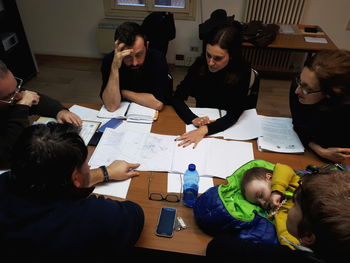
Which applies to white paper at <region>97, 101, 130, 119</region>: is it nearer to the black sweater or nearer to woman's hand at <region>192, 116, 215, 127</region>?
A: the black sweater

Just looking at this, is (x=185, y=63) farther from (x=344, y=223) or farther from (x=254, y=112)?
(x=344, y=223)

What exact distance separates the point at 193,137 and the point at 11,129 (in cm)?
99

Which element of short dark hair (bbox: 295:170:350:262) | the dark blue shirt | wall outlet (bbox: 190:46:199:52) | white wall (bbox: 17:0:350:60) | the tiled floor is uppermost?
short dark hair (bbox: 295:170:350:262)

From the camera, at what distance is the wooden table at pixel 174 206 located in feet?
3.44

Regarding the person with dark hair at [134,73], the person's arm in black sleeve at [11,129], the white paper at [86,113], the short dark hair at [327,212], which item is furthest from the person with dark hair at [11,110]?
the short dark hair at [327,212]

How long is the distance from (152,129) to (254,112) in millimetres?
728

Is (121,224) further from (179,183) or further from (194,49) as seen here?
(194,49)

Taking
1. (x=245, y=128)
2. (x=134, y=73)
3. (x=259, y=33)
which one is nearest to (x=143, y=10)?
(x=259, y=33)

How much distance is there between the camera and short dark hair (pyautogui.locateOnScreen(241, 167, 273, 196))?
3.75ft

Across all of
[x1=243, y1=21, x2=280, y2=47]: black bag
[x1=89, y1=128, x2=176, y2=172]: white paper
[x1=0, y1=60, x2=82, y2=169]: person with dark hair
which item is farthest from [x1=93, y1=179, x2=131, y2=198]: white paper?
[x1=243, y1=21, x2=280, y2=47]: black bag

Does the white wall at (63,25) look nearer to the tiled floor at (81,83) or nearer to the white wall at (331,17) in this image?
the tiled floor at (81,83)

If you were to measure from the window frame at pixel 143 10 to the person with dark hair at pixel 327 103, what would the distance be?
107 inches

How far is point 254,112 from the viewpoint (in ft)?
6.08

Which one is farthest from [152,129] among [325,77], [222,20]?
[222,20]
